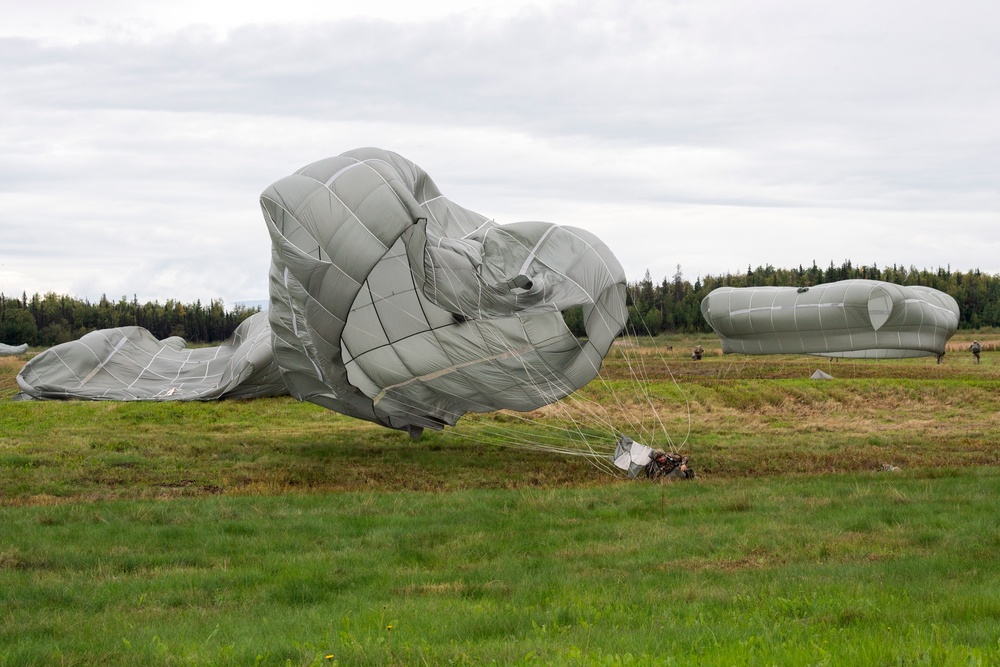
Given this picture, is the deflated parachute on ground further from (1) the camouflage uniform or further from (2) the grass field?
(1) the camouflage uniform

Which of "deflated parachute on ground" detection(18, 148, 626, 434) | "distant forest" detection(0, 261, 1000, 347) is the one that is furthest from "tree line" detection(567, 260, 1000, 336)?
"deflated parachute on ground" detection(18, 148, 626, 434)

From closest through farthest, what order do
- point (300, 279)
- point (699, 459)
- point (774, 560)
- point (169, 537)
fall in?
point (774, 560), point (169, 537), point (300, 279), point (699, 459)

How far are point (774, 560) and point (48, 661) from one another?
6.32m

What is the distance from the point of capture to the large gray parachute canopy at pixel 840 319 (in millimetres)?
37438

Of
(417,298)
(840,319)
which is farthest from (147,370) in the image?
(840,319)

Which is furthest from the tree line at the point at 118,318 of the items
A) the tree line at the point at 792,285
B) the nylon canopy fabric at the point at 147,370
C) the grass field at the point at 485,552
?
the grass field at the point at 485,552

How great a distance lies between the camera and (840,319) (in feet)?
124

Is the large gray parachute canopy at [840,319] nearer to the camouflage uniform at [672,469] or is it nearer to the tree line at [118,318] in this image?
the camouflage uniform at [672,469]

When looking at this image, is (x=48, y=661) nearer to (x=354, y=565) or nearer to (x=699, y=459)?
(x=354, y=565)

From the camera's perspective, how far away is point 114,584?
8461 mm

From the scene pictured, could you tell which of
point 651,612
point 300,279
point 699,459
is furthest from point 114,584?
point 699,459

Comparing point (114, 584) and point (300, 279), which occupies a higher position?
point (300, 279)

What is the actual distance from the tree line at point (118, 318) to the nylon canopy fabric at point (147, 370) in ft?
233

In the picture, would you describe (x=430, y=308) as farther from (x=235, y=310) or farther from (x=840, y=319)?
(x=235, y=310)
